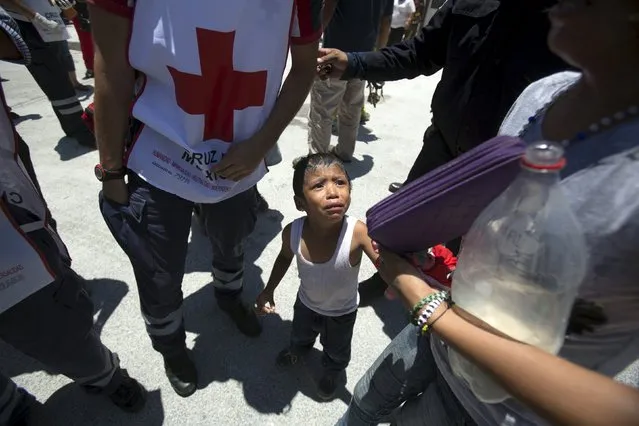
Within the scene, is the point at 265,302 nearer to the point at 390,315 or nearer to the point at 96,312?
the point at 390,315

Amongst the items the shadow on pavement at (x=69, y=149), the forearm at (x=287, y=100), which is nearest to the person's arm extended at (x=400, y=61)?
the forearm at (x=287, y=100)

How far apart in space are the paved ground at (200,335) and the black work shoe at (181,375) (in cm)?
5

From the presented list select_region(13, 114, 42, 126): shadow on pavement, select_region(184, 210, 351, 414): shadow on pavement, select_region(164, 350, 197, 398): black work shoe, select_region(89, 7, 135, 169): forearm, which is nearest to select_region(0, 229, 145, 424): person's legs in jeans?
select_region(164, 350, 197, 398): black work shoe

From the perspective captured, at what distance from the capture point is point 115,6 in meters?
1.06

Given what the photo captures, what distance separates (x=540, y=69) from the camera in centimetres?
129

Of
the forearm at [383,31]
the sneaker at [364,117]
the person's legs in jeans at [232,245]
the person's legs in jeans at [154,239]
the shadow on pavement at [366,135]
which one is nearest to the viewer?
the person's legs in jeans at [154,239]

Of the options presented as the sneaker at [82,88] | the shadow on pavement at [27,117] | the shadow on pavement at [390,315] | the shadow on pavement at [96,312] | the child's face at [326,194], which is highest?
the child's face at [326,194]

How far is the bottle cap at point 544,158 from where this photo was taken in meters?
0.58

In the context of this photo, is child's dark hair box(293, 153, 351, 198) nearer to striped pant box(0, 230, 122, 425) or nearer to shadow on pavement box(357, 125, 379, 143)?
striped pant box(0, 230, 122, 425)

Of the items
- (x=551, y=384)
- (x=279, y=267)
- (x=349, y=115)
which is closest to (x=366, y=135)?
(x=349, y=115)

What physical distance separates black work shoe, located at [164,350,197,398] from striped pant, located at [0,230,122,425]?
0.90ft

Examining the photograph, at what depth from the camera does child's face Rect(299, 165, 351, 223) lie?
4.75 feet

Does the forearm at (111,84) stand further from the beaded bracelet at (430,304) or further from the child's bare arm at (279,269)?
the beaded bracelet at (430,304)

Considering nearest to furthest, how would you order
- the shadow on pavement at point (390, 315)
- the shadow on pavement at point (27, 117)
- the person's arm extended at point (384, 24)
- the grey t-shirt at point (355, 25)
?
the shadow on pavement at point (390, 315)
the grey t-shirt at point (355, 25)
the person's arm extended at point (384, 24)
the shadow on pavement at point (27, 117)
